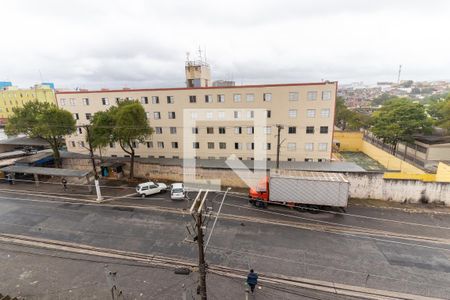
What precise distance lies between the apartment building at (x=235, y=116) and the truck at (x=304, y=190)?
1054cm

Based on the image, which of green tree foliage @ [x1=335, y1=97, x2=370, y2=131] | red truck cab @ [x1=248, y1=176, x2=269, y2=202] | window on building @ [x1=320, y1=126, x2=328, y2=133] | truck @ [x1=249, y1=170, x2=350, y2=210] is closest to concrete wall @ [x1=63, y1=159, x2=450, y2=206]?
truck @ [x1=249, y1=170, x2=350, y2=210]

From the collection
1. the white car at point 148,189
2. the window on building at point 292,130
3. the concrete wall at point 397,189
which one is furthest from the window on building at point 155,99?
the concrete wall at point 397,189

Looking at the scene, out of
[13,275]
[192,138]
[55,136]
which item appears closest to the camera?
[13,275]

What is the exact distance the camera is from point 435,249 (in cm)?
1602

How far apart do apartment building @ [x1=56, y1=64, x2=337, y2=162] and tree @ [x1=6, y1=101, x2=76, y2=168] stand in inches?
263

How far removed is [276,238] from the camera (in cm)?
1734

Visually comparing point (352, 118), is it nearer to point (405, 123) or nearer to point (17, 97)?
point (405, 123)

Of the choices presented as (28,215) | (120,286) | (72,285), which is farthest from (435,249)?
(28,215)

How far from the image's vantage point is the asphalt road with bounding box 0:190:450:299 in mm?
13953

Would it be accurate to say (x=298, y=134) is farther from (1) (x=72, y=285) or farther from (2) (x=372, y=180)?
(1) (x=72, y=285)

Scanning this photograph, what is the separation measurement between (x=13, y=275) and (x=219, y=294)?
13.0 meters

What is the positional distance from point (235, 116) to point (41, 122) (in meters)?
25.9

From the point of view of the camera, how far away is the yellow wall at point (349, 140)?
47344mm

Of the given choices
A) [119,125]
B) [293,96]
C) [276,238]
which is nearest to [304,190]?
[276,238]
